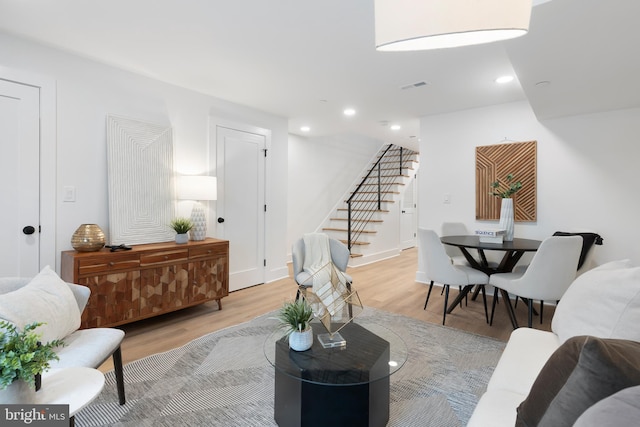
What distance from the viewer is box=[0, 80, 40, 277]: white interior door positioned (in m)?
2.58

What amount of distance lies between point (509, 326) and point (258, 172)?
3.49 m

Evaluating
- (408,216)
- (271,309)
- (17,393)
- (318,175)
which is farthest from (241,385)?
(408,216)

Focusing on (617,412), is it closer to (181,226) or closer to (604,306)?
(604,306)

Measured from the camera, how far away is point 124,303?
286 centimetres

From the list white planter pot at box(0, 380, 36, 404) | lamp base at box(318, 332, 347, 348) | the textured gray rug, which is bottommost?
the textured gray rug

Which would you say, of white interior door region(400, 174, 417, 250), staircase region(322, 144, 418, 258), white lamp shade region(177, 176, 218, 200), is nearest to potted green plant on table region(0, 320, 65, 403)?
white lamp shade region(177, 176, 218, 200)

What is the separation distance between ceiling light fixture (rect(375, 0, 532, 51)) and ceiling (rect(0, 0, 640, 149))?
118 centimetres

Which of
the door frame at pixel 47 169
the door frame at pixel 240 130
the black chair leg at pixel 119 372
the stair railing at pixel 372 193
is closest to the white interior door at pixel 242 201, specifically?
the door frame at pixel 240 130

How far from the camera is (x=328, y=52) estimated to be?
2754mm

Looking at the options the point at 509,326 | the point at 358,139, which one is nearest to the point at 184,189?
the point at 509,326

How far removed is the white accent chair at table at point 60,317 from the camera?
1.53 meters

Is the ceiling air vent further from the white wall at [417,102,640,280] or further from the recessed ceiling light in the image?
the white wall at [417,102,640,280]

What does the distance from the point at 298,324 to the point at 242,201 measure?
2910mm

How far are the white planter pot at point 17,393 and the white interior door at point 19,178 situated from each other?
218 centimetres
